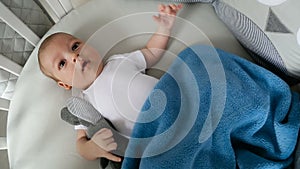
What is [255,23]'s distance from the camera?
79 cm

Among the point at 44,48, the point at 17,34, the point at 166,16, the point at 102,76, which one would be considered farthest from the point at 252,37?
the point at 17,34

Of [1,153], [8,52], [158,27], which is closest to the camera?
[158,27]

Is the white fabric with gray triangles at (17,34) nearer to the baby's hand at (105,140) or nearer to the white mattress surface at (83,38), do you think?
the white mattress surface at (83,38)

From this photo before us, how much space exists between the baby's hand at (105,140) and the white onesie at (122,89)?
46 millimetres

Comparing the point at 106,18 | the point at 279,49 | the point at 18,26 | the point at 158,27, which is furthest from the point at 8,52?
the point at 279,49

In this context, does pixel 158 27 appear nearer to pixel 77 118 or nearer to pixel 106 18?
pixel 106 18

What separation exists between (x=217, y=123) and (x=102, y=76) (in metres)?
0.27

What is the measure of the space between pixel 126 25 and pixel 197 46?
0.19 metres

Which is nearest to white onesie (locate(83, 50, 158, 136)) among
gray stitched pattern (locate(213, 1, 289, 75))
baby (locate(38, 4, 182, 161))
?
baby (locate(38, 4, 182, 161))

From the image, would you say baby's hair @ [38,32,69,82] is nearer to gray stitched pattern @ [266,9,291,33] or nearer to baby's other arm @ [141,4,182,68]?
baby's other arm @ [141,4,182,68]

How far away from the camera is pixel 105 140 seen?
2.52 ft

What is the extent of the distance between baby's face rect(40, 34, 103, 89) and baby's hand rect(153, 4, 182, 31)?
6.2 inches

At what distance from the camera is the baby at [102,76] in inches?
31.8

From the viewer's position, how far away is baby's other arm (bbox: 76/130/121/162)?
30.2 inches
